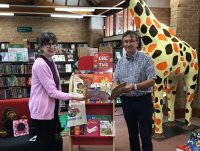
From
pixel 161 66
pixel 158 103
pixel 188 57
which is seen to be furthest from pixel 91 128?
pixel 188 57

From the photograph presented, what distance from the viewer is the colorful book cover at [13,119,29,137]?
2.77m

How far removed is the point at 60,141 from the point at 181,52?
8.37 ft

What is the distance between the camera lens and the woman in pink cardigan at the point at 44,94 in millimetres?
1870

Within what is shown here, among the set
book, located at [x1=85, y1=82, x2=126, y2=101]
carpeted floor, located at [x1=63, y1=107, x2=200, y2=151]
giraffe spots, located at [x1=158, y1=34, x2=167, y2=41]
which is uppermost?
giraffe spots, located at [x1=158, y1=34, x2=167, y2=41]

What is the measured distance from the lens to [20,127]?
9.15 feet

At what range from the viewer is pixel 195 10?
4578 mm

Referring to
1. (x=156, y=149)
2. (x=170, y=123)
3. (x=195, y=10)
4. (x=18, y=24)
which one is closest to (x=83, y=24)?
(x=18, y=24)

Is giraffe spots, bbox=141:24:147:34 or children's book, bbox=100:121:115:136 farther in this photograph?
giraffe spots, bbox=141:24:147:34

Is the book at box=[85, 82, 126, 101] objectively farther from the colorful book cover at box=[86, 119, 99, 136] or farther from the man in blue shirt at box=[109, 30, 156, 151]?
the colorful book cover at box=[86, 119, 99, 136]

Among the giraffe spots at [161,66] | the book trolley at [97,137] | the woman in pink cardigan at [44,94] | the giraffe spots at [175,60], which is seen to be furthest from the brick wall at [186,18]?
the woman in pink cardigan at [44,94]

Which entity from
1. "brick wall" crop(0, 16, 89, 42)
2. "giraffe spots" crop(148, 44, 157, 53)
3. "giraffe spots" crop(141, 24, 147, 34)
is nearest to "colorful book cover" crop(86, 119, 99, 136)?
"giraffe spots" crop(148, 44, 157, 53)

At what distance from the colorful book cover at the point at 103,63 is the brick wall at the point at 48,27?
9.11 meters

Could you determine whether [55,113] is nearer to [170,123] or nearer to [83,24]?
[170,123]

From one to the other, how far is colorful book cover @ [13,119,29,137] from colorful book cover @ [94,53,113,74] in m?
1.26
